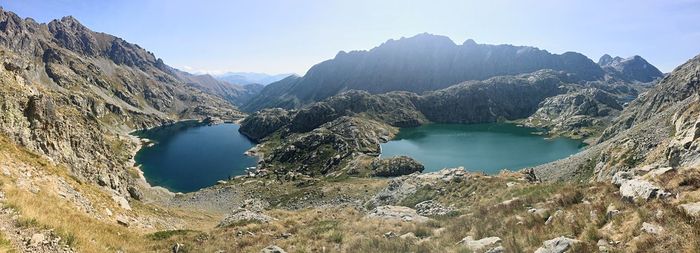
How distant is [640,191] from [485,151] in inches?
5688

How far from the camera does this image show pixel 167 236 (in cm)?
2512

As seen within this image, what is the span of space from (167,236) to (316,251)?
11.3m

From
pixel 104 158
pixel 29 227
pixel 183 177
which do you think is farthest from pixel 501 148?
pixel 29 227

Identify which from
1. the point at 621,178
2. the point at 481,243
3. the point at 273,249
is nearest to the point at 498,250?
the point at 481,243

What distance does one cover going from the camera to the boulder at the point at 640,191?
52.4ft

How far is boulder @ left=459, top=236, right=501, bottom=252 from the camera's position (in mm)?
15867

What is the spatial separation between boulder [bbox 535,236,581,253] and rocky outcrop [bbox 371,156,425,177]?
92577mm

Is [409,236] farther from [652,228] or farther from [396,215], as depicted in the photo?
[652,228]

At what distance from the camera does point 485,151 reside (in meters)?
155

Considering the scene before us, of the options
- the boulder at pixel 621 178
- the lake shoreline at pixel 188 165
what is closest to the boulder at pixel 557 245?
the boulder at pixel 621 178

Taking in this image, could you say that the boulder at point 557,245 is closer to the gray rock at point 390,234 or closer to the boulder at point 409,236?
the boulder at point 409,236

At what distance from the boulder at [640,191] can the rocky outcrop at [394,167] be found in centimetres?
8915

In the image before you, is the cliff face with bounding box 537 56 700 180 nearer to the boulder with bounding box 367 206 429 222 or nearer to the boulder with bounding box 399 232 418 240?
the boulder with bounding box 399 232 418 240

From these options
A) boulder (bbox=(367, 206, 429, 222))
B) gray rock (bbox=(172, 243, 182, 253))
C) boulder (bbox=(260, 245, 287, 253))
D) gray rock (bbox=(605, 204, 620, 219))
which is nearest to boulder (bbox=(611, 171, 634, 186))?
gray rock (bbox=(605, 204, 620, 219))
